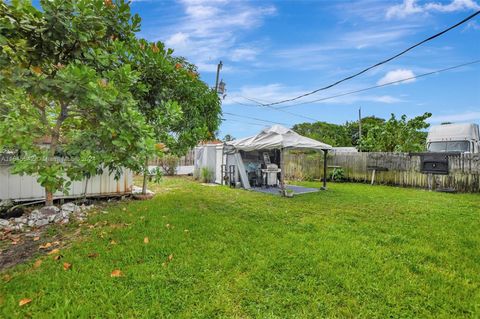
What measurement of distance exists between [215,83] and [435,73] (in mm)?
10598

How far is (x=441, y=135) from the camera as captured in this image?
11141 millimetres

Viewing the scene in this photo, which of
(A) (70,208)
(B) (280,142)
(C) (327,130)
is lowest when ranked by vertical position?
(A) (70,208)

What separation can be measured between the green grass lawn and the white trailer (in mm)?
7854

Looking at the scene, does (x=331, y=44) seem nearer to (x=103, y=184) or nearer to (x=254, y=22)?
(x=254, y=22)

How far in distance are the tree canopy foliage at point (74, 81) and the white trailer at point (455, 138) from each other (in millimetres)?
11934

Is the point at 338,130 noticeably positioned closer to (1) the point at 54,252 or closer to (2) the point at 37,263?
(1) the point at 54,252

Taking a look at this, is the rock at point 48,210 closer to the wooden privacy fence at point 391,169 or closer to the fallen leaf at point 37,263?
the fallen leaf at point 37,263

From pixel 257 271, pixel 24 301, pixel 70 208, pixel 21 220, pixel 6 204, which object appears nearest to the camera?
pixel 24 301

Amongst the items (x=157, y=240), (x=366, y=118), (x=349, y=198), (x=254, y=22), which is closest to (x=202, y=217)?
(x=157, y=240)

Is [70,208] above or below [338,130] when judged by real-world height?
below

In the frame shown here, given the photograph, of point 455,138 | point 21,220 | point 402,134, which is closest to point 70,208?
point 21,220

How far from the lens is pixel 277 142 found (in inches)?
291

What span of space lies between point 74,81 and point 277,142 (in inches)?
216

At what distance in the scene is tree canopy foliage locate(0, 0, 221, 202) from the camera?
9.92ft
